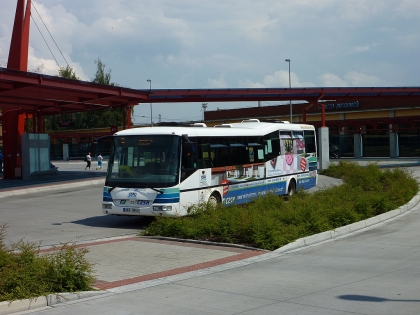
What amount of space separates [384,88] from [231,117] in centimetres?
3332

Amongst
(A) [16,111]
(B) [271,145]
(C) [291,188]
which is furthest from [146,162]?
(A) [16,111]

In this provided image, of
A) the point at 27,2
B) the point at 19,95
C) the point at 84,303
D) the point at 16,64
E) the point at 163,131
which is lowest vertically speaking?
the point at 84,303

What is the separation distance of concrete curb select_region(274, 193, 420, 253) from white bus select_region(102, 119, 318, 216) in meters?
4.21

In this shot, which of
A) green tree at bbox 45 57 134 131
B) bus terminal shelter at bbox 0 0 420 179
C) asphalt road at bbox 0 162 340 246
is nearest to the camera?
asphalt road at bbox 0 162 340 246

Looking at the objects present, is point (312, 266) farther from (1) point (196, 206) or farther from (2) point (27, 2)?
(2) point (27, 2)

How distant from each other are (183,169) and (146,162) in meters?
1.06

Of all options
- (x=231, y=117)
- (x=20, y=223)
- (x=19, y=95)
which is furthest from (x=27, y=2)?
(x=231, y=117)

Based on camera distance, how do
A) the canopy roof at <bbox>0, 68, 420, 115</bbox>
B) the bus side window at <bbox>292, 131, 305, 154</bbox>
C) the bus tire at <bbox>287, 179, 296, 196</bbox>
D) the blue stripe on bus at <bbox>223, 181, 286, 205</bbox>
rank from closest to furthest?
1. the blue stripe on bus at <bbox>223, 181, 286, 205</bbox>
2. the bus tire at <bbox>287, 179, 296, 196</bbox>
3. the bus side window at <bbox>292, 131, 305, 154</bbox>
4. the canopy roof at <bbox>0, 68, 420, 115</bbox>

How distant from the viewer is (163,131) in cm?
1673

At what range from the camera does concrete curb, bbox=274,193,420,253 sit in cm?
1256

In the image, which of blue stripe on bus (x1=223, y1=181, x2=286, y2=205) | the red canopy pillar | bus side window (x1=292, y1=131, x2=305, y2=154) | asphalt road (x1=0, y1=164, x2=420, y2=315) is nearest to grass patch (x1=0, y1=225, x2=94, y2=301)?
asphalt road (x1=0, y1=164, x2=420, y2=315)

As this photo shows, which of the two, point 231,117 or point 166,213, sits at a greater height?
point 231,117

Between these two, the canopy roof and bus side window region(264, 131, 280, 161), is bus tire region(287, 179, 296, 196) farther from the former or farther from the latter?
the canopy roof

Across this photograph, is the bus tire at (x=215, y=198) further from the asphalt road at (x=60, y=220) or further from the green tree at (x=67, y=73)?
the green tree at (x=67, y=73)
